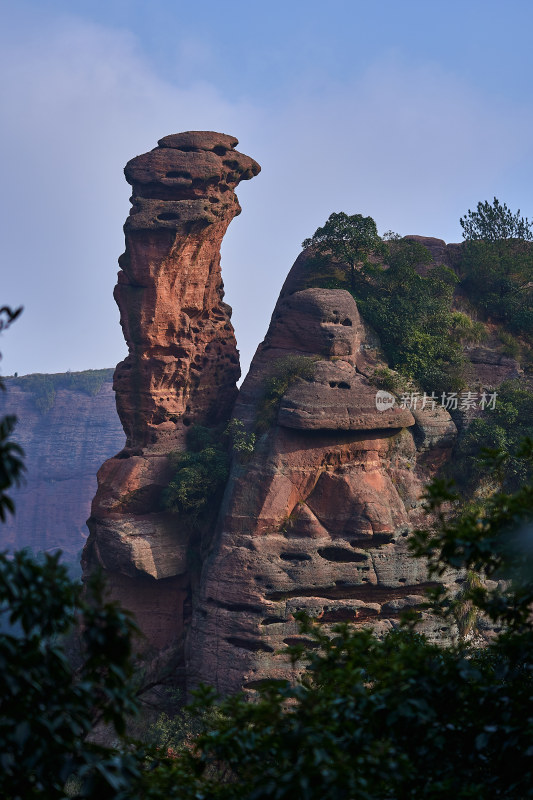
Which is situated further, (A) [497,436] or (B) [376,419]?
(A) [497,436]

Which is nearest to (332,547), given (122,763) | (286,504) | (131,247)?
(286,504)

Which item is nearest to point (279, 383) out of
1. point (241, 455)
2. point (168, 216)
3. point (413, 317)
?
point (241, 455)

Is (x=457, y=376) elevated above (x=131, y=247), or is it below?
below

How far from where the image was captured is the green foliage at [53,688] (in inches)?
218

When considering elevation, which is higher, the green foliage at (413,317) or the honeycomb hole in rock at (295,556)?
the green foliage at (413,317)

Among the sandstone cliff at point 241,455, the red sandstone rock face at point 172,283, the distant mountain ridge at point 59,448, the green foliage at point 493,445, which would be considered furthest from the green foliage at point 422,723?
the distant mountain ridge at point 59,448

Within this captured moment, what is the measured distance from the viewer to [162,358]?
2766cm

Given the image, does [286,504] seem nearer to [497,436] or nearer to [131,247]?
[497,436]

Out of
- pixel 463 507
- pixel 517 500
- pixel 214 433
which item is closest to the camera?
pixel 517 500

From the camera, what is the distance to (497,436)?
84.9ft

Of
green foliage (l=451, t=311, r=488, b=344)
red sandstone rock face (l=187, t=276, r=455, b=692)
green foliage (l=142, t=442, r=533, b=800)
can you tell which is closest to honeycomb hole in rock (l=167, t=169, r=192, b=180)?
red sandstone rock face (l=187, t=276, r=455, b=692)

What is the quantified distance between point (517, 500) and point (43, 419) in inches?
3728

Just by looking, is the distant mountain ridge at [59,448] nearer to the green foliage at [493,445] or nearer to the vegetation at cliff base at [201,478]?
the vegetation at cliff base at [201,478]

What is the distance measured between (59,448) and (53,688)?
93274 millimetres
